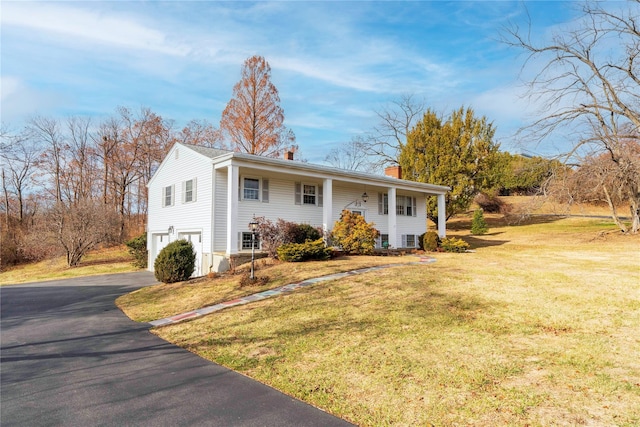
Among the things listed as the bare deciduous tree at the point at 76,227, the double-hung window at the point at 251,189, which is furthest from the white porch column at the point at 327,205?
the bare deciduous tree at the point at 76,227

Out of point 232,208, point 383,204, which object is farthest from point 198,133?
point 232,208

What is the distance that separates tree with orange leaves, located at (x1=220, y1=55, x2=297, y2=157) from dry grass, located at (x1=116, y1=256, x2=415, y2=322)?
56.8 feet

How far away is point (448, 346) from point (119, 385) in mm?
4895

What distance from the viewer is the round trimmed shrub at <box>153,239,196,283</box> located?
13.4m

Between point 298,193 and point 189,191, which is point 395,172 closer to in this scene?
point 298,193

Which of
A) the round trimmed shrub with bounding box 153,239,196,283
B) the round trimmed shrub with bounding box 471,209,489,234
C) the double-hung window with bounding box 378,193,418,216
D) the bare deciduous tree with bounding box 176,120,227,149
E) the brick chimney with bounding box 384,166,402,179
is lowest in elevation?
the round trimmed shrub with bounding box 153,239,196,283

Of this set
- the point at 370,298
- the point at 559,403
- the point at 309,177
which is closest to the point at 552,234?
the point at 309,177

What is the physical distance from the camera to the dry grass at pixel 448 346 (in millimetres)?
Result: 3934

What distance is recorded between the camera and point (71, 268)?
23078mm

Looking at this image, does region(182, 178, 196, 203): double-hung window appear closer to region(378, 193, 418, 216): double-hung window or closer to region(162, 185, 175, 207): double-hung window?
region(162, 185, 175, 207): double-hung window

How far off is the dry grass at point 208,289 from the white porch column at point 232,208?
1220mm

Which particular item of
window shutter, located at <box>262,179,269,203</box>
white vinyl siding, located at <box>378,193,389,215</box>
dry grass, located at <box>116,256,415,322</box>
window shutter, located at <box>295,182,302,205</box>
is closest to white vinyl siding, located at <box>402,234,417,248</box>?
white vinyl siding, located at <box>378,193,389,215</box>

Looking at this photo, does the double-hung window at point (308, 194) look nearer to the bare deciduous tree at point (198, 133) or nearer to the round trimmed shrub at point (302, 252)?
the round trimmed shrub at point (302, 252)

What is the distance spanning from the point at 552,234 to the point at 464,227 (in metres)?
9.64
